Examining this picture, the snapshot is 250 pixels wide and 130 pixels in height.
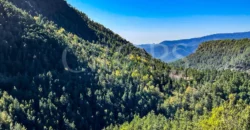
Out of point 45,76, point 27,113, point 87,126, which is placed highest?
point 45,76

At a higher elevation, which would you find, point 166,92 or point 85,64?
point 85,64

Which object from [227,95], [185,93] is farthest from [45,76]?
Result: [227,95]

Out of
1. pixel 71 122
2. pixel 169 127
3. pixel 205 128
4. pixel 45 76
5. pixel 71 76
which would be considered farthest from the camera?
pixel 71 76

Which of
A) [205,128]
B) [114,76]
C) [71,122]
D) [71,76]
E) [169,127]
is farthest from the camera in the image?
[114,76]

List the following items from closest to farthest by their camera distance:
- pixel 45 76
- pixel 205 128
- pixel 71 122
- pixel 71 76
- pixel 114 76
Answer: pixel 205 128
pixel 71 122
pixel 45 76
pixel 71 76
pixel 114 76

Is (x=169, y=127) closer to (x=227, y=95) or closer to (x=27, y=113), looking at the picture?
(x=27, y=113)

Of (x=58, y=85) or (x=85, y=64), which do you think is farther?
(x=85, y=64)

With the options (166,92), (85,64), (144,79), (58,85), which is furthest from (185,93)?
(58,85)

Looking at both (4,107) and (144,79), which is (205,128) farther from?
(144,79)

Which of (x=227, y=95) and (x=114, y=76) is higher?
(x=114, y=76)
